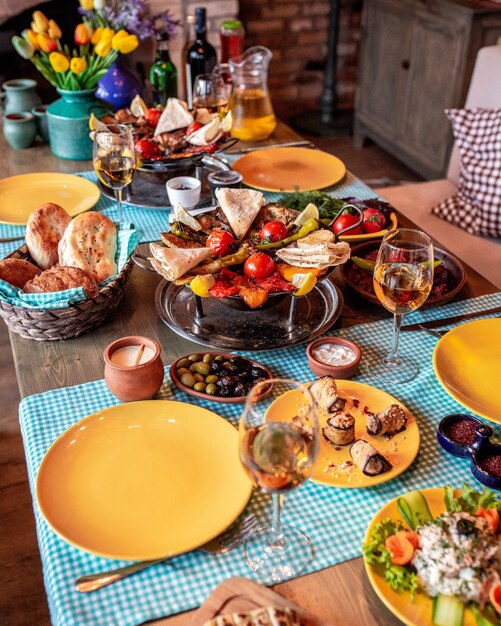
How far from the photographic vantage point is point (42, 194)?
1926mm

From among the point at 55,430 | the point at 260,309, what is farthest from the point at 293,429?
the point at 260,309

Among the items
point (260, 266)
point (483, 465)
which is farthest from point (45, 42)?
point (483, 465)

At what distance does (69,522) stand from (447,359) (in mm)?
737

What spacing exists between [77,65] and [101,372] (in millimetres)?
1184

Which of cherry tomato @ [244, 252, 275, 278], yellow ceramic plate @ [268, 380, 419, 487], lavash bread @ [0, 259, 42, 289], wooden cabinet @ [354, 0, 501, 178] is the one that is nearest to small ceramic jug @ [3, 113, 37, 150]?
lavash bread @ [0, 259, 42, 289]

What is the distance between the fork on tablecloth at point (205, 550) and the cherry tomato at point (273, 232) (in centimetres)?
62

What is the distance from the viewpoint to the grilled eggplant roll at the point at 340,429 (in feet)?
3.49

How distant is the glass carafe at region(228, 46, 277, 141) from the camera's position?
2230 mm

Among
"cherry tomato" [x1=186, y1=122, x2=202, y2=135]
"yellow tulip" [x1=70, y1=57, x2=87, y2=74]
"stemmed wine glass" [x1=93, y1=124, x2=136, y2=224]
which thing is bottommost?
"cherry tomato" [x1=186, y1=122, x2=202, y2=135]

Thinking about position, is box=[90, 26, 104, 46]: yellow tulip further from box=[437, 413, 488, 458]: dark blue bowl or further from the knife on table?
box=[437, 413, 488, 458]: dark blue bowl

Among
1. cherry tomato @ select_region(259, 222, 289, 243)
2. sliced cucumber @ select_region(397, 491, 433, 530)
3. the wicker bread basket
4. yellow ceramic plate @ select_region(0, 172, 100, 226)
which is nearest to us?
sliced cucumber @ select_region(397, 491, 433, 530)

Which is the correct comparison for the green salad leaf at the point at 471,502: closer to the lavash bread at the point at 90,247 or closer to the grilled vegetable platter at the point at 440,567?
the grilled vegetable platter at the point at 440,567

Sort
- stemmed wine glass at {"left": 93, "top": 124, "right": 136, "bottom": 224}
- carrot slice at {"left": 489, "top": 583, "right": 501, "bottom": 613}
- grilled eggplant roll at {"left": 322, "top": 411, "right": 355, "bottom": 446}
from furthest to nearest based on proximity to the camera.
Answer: stemmed wine glass at {"left": 93, "top": 124, "right": 136, "bottom": 224}, grilled eggplant roll at {"left": 322, "top": 411, "right": 355, "bottom": 446}, carrot slice at {"left": 489, "top": 583, "right": 501, "bottom": 613}

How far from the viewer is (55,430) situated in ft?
3.72
